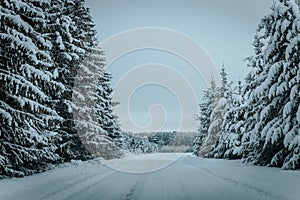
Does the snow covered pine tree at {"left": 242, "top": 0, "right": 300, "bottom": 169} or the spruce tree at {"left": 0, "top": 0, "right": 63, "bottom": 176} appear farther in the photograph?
the snow covered pine tree at {"left": 242, "top": 0, "right": 300, "bottom": 169}

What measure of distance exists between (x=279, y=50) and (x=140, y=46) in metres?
18.2

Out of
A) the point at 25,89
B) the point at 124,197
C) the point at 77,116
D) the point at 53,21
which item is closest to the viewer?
the point at 124,197

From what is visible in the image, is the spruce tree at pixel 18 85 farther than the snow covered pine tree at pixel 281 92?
No

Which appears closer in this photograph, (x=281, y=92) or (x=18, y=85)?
(x=18, y=85)

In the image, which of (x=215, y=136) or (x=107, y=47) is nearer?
(x=107, y=47)

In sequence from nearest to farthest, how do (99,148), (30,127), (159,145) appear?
Result: 1. (30,127)
2. (99,148)
3. (159,145)

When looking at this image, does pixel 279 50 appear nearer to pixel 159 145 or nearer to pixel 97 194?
pixel 97 194

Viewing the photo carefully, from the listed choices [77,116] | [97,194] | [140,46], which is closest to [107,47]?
[140,46]

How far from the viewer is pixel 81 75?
2584 cm

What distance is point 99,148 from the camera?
29.0m

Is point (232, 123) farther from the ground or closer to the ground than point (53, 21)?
closer to the ground

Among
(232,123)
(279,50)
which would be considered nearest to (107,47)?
(232,123)

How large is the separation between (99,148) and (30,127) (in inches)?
570

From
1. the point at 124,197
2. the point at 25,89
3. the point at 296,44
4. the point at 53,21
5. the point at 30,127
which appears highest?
the point at 53,21
